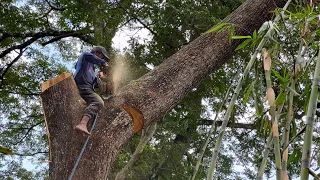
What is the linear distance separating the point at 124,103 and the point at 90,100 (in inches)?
9.5

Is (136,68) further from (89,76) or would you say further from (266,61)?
(266,61)

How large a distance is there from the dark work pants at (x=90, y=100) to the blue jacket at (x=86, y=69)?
0.06m

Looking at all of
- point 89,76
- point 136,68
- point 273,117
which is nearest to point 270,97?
point 273,117

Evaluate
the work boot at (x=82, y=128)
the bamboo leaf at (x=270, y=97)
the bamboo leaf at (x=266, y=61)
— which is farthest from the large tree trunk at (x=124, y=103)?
the bamboo leaf at (x=270, y=97)

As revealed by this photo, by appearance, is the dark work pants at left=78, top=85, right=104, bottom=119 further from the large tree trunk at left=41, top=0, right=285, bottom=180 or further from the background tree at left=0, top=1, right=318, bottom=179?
the background tree at left=0, top=1, right=318, bottom=179

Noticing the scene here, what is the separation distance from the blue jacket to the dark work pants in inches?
2.2

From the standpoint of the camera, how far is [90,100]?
8.98ft

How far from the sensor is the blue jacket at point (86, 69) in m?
2.91

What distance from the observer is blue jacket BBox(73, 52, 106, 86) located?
2910 millimetres

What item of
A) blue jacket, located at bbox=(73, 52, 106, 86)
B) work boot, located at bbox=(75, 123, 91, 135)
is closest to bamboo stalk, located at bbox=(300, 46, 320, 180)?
work boot, located at bbox=(75, 123, 91, 135)

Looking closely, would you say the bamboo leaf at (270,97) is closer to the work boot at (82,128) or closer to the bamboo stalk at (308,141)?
the bamboo stalk at (308,141)

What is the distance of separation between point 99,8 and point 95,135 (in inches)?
100

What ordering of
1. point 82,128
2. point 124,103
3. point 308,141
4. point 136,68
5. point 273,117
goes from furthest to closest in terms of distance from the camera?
point 136,68, point 124,103, point 82,128, point 273,117, point 308,141

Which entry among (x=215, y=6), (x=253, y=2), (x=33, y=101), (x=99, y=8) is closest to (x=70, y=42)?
(x=33, y=101)
